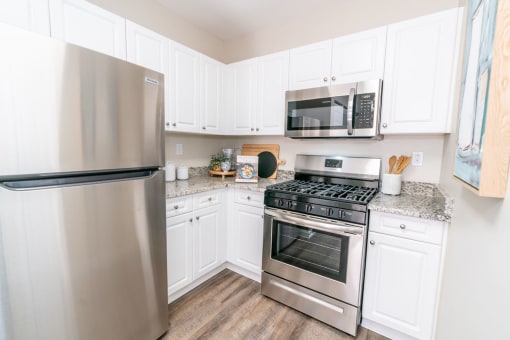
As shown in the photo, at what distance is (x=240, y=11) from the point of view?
7.44 feet

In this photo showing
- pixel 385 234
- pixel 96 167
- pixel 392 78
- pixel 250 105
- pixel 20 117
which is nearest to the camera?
pixel 20 117

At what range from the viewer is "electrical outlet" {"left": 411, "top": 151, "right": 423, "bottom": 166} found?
5.92 feet

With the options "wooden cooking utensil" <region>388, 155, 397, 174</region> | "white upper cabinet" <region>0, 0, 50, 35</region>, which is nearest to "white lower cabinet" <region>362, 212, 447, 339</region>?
"wooden cooking utensil" <region>388, 155, 397, 174</region>

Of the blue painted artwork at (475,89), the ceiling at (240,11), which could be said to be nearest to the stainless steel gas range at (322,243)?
the blue painted artwork at (475,89)

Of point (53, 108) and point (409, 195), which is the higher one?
point (53, 108)

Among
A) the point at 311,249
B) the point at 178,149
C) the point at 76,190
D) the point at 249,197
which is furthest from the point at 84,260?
the point at 178,149

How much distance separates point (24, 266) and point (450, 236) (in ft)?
6.65

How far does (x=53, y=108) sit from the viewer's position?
89 centimetres

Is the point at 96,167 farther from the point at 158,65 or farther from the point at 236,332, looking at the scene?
the point at 236,332

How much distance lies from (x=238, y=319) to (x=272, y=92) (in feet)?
6.65

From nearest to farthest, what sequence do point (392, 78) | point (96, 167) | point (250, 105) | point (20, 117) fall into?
point (20, 117) → point (96, 167) → point (392, 78) → point (250, 105)

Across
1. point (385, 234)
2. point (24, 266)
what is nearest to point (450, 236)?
point (385, 234)

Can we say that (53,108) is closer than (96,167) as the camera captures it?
Yes

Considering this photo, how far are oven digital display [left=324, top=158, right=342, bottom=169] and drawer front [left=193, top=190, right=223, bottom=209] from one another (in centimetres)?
108
